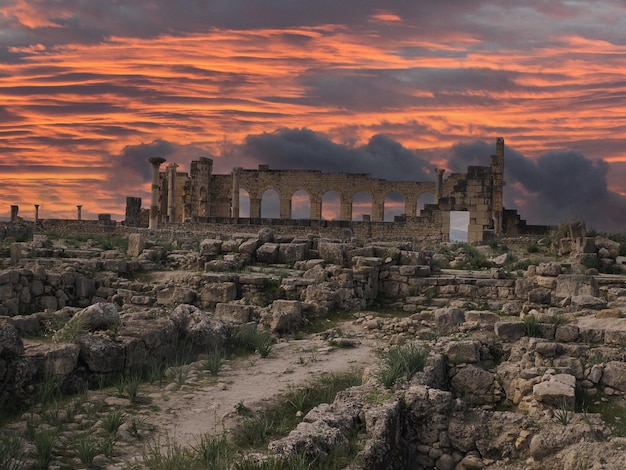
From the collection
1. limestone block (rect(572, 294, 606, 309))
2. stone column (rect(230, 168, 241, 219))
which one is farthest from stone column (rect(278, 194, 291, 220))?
limestone block (rect(572, 294, 606, 309))

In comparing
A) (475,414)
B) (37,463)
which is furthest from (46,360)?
(475,414)

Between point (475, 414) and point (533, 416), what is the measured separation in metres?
0.68

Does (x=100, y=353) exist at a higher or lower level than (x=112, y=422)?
higher

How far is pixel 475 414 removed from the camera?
8273mm

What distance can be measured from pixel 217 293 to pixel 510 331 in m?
6.31

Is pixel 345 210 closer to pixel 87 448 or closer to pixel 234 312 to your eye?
pixel 234 312

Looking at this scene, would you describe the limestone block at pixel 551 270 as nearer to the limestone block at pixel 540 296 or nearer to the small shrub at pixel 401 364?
the limestone block at pixel 540 296

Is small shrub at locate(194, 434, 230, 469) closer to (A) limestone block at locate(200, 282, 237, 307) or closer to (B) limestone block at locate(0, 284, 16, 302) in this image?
(A) limestone block at locate(200, 282, 237, 307)

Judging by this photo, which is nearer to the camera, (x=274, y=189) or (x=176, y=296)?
(x=176, y=296)

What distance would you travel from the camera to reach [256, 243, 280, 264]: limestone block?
Result: 17.5 metres

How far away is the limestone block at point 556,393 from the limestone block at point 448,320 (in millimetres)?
3340

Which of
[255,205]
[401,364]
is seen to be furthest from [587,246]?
[255,205]

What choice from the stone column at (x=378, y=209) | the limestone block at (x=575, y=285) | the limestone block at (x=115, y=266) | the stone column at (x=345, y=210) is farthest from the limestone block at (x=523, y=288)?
the stone column at (x=378, y=209)

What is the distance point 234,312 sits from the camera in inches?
538
